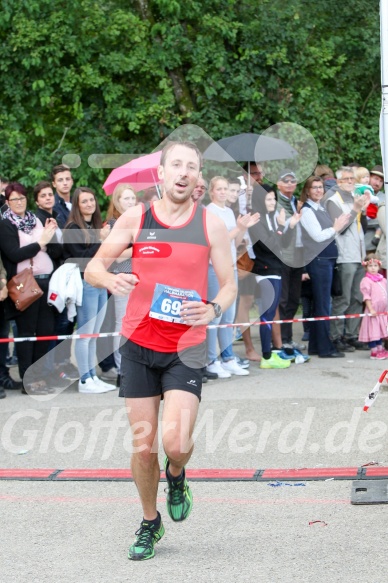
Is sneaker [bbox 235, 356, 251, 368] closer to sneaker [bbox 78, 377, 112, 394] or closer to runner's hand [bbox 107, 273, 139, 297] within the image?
sneaker [bbox 78, 377, 112, 394]

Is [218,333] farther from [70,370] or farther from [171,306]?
[171,306]

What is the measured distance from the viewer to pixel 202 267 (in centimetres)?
507

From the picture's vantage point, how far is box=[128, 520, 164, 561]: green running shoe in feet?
16.5

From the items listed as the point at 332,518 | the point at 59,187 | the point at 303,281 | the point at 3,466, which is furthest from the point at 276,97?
the point at 332,518

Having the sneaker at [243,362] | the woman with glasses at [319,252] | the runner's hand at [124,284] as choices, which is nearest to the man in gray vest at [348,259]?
the woman with glasses at [319,252]

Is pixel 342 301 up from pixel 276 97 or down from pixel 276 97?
down

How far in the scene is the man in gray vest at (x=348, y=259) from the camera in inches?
441

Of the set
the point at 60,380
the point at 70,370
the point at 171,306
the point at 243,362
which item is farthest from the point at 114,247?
the point at 243,362

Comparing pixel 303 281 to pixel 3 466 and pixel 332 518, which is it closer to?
pixel 3 466

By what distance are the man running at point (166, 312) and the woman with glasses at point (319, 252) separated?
18.5ft

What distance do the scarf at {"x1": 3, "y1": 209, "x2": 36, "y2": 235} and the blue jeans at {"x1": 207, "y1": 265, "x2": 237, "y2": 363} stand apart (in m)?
1.66

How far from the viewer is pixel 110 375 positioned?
32.8ft

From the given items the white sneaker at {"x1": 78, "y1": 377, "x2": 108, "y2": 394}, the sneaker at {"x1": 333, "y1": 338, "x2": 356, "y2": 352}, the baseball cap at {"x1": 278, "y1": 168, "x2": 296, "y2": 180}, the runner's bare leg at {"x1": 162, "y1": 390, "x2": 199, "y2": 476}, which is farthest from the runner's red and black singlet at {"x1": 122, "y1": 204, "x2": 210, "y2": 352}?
the sneaker at {"x1": 333, "y1": 338, "x2": 356, "y2": 352}

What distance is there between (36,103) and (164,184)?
35.6 feet
